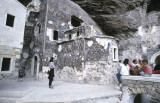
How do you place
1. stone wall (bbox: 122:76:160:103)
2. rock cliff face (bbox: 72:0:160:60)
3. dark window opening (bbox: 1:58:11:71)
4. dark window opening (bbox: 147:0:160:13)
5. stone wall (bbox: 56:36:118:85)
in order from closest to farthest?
stone wall (bbox: 122:76:160:103) → dark window opening (bbox: 1:58:11:71) → stone wall (bbox: 56:36:118:85) → rock cliff face (bbox: 72:0:160:60) → dark window opening (bbox: 147:0:160:13)

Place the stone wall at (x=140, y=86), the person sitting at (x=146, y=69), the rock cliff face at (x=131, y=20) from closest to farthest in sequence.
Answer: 1. the stone wall at (x=140, y=86)
2. the person sitting at (x=146, y=69)
3. the rock cliff face at (x=131, y=20)

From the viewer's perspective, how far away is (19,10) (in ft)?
26.3

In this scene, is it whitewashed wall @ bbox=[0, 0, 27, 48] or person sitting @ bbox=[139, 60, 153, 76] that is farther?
whitewashed wall @ bbox=[0, 0, 27, 48]

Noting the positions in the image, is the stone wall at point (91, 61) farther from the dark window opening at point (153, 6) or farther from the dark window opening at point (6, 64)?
the dark window opening at point (153, 6)

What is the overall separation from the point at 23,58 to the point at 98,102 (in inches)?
402

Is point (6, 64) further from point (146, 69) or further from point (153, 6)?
point (153, 6)

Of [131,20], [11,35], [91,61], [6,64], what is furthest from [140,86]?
[131,20]

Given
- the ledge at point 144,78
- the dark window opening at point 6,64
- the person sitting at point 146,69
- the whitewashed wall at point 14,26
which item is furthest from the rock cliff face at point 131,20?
the dark window opening at point 6,64

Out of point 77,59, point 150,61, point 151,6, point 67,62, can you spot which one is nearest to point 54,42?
point 67,62

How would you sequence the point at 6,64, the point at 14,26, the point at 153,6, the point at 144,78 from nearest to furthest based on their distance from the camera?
1. the point at 144,78
2. the point at 6,64
3. the point at 14,26
4. the point at 153,6

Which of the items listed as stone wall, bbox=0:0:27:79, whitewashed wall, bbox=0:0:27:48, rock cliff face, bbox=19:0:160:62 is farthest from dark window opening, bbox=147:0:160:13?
stone wall, bbox=0:0:27:79

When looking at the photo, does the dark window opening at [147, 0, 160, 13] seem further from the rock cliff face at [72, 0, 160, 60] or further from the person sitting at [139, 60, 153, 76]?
the person sitting at [139, 60, 153, 76]

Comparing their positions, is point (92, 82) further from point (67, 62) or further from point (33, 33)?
point (33, 33)

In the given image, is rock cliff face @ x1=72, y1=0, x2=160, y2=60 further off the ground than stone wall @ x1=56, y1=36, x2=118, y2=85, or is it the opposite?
rock cliff face @ x1=72, y1=0, x2=160, y2=60
